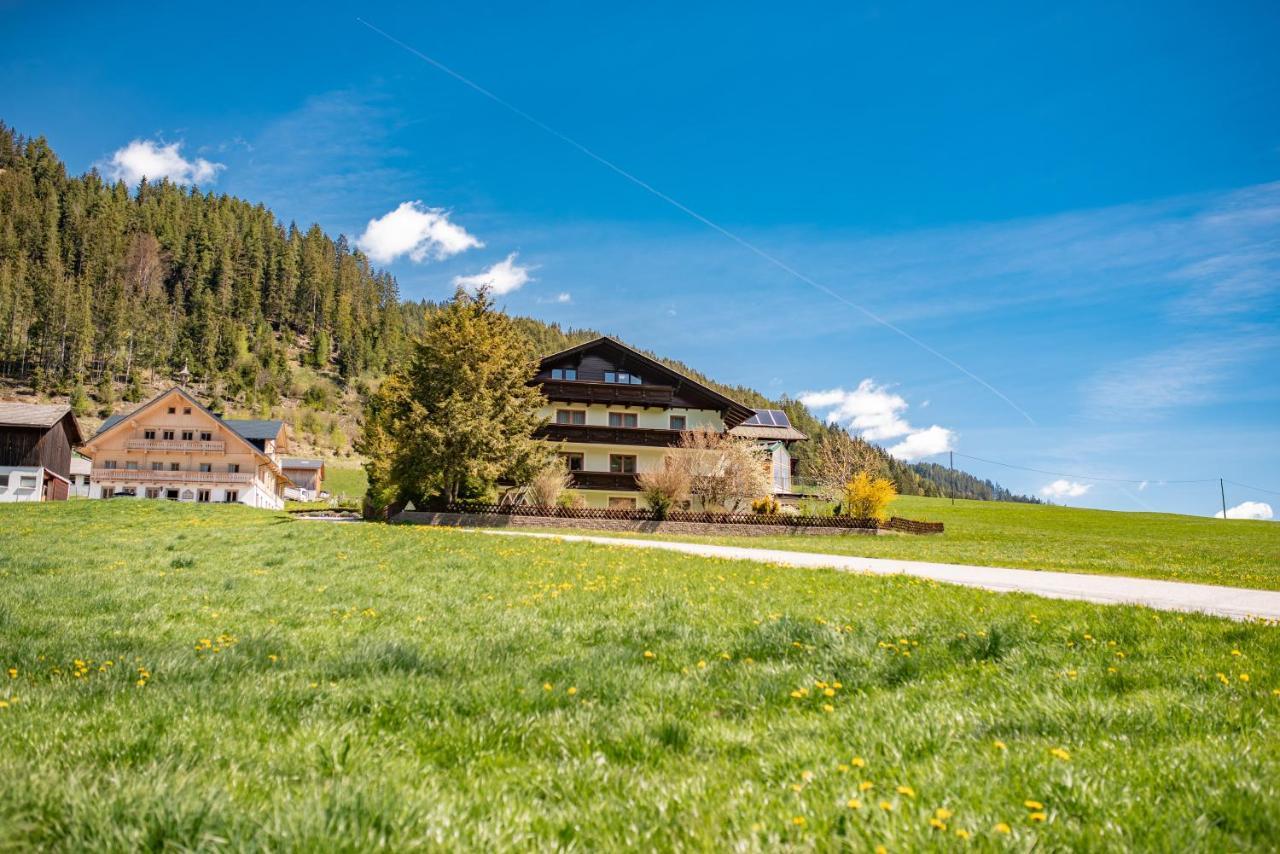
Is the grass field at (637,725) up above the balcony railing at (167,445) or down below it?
below

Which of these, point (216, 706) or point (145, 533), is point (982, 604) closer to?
point (216, 706)

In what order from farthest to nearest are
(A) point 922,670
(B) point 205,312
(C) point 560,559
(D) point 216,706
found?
(B) point 205,312, (C) point 560,559, (A) point 922,670, (D) point 216,706

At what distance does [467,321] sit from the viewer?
3812 centimetres

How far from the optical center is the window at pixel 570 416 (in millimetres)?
50406

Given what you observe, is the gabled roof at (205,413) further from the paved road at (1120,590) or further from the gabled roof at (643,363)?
the paved road at (1120,590)

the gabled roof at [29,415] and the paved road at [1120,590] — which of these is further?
the gabled roof at [29,415]

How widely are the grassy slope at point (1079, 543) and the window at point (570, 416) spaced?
17.7 metres

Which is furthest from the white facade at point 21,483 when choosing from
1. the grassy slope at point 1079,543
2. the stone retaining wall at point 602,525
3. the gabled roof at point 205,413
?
the grassy slope at point 1079,543

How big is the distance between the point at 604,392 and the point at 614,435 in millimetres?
3208

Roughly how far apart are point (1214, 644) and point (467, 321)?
3598cm

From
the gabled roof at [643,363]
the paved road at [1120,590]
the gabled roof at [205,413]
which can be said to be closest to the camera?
the paved road at [1120,590]

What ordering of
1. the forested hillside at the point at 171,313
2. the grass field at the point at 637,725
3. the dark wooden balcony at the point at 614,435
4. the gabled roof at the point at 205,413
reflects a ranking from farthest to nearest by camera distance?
the forested hillside at the point at 171,313, the gabled roof at the point at 205,413, the dark wooden balcony at the point at 614,435, the grass field at the point at 637,725

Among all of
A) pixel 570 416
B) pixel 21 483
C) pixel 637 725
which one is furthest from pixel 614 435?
pixel 21 483

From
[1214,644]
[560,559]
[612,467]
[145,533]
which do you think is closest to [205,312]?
[612,467]
